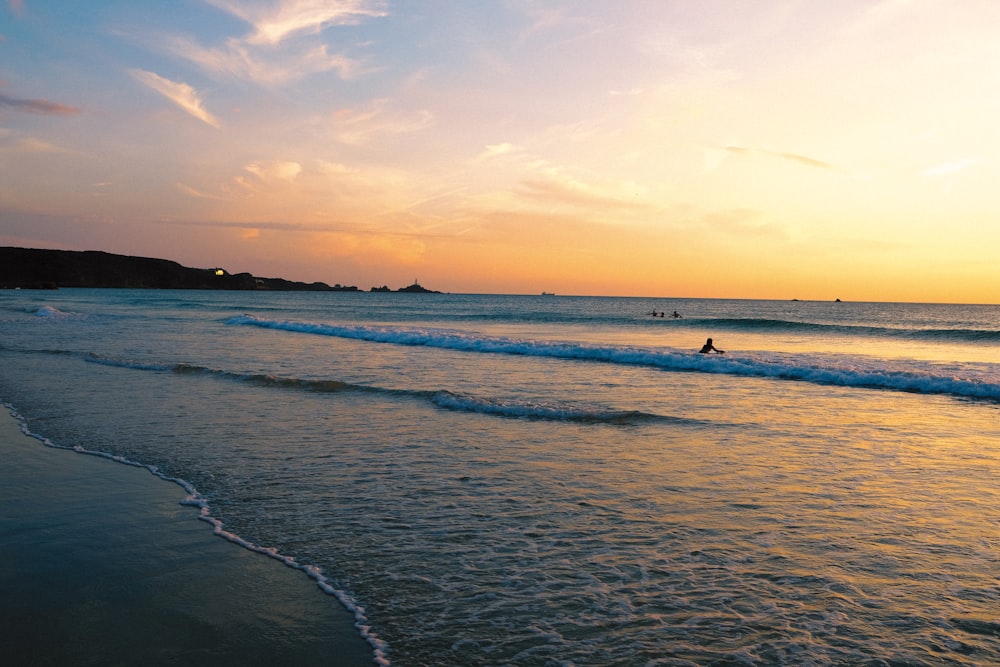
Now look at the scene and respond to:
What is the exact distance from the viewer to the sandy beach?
429 centimetres

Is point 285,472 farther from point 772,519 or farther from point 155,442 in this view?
point 772,519

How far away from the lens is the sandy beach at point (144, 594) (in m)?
4.29

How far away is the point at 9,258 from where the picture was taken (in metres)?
194

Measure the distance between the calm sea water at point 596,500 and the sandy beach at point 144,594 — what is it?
322mm

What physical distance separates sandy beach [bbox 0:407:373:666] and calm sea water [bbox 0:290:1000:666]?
1.05 ft

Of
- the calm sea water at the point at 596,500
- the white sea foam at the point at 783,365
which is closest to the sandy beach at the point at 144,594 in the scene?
the calm sea water at the point at 596,500

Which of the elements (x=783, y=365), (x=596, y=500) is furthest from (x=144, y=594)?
(x=783, y=365)

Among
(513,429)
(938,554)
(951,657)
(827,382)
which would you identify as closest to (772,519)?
(938,554)

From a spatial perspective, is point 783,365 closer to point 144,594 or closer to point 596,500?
point 596,500

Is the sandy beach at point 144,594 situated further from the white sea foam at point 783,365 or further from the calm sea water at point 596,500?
the white sea foam at point 783,365

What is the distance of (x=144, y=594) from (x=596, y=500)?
15.5 feet

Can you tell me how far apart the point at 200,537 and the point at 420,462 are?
3.53 m

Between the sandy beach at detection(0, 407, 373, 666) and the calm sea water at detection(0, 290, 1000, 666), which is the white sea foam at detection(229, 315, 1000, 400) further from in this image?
the sandy beach at detection(0, 407, 373, 666)

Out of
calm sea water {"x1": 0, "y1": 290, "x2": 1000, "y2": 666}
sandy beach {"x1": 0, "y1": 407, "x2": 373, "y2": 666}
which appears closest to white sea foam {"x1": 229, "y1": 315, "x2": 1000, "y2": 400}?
calm sea water {"x1": 0, "y1": 290, "x2": 1000, "y2": 666}
